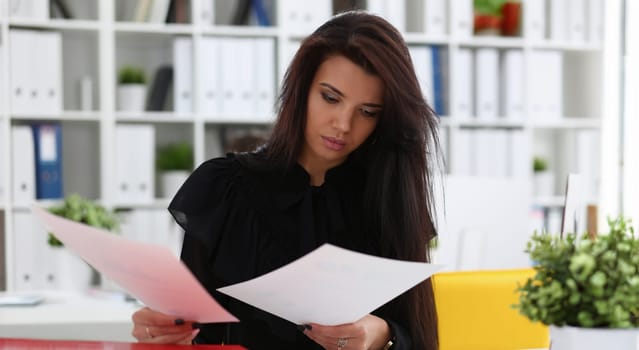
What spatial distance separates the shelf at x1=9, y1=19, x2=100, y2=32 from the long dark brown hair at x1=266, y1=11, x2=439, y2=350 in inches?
82.4

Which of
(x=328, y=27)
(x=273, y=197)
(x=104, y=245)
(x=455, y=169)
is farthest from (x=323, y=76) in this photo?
Result: (x=455, y=169)

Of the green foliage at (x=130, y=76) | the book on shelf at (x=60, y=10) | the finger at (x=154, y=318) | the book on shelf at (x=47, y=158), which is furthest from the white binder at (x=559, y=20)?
the finger at (x=154, y=318)

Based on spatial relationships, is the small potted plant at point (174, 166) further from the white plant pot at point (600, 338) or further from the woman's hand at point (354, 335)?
the white plant pot at point (600, 338)

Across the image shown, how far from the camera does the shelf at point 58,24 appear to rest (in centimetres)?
329

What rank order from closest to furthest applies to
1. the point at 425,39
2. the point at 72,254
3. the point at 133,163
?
the point at 72,254
the point at 133,163
the point at 425,39

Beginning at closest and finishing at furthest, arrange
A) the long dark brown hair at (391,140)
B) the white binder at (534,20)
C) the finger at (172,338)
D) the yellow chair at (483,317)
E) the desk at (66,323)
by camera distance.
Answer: the finger at (172,338), the long dark brown hair at (391,140), the yellow chair at (483,317), the desk at (66,323), the white binder at (534,20)

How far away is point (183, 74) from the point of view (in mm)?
3477

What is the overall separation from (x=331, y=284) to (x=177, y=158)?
2627mm

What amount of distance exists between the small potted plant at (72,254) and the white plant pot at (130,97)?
2.57 ft

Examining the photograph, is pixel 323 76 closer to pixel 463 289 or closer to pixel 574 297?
pixel 463 289

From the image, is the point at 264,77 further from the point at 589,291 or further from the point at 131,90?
the point at 589,291

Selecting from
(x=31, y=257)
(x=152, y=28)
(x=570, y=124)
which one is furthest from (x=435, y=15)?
(x=31, y=257)

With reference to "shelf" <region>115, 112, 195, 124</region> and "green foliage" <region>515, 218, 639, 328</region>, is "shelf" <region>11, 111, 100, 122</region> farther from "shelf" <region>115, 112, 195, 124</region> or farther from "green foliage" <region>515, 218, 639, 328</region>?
"green foliage" <region>515, 218, 639, 328</region>

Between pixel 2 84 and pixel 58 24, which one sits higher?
pixel 58 24
